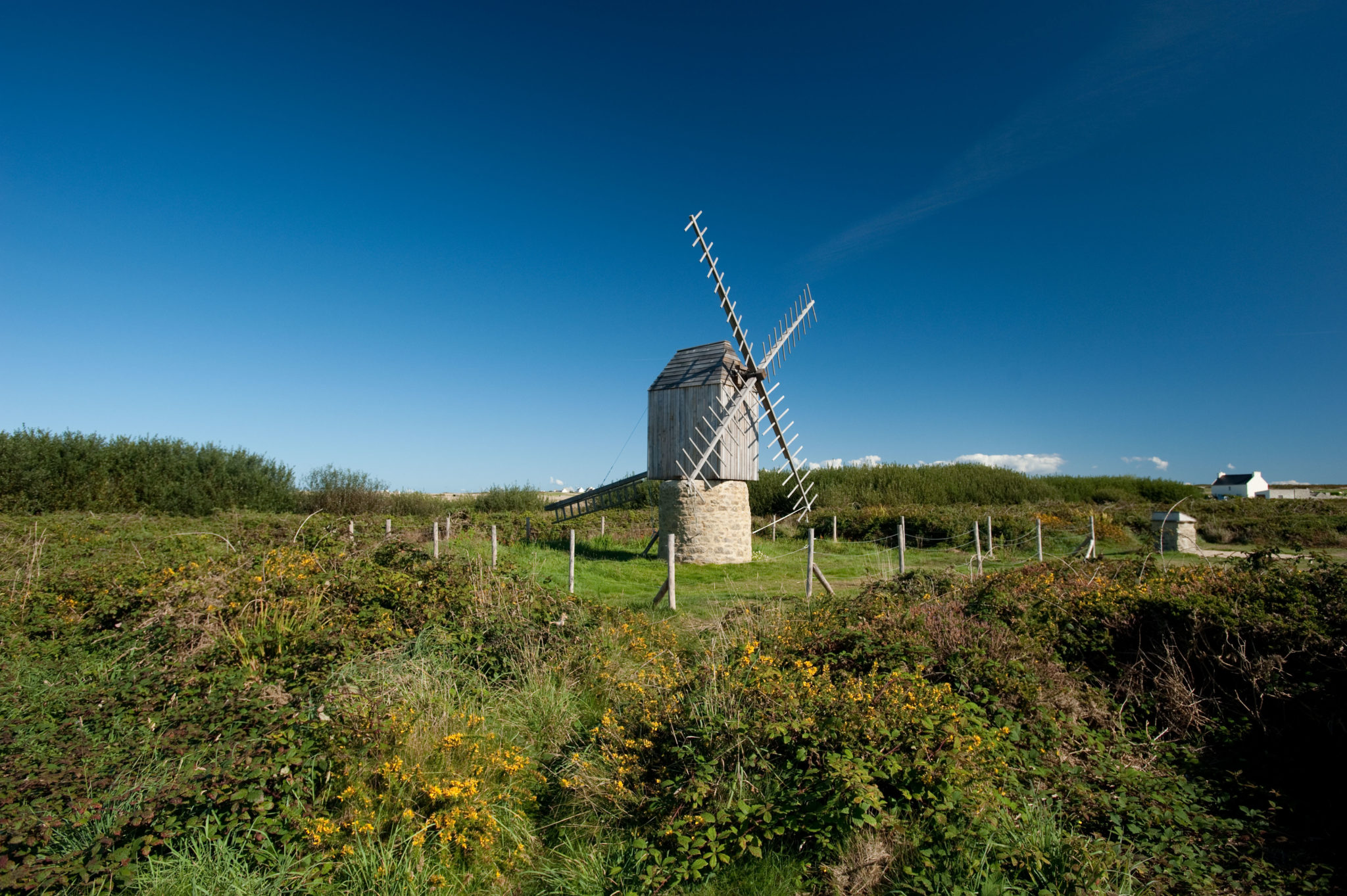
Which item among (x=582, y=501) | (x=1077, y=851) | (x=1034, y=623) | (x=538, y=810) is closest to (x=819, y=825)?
(x=1077, y=851)

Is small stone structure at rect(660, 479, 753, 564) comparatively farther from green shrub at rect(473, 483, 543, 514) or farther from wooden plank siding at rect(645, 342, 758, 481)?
green shrub at rect(473, 483, 543, 514)

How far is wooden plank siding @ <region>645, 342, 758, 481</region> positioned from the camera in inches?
685

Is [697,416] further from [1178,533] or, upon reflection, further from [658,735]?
[1178,533]

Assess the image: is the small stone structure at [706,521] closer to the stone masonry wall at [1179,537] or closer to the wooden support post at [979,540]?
the wooden support post at [979,540]

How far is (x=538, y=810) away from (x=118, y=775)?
101 inches

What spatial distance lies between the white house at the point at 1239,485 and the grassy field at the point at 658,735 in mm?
48001

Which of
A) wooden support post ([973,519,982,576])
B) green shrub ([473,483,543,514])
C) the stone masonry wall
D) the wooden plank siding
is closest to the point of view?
Result: wooden support post ([973,519,982,576])

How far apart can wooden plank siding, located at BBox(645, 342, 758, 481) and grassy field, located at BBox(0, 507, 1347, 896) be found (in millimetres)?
9643

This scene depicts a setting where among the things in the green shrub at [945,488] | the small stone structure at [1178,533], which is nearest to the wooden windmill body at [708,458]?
the small stone structure at [1178,533]

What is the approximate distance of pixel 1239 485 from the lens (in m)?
44.4

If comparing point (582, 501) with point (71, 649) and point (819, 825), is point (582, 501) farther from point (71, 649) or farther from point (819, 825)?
point (819, 825)

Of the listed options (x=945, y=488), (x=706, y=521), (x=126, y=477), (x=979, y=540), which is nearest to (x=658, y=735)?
(x=706, y=521)

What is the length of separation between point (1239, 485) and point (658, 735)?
55342 millimetres

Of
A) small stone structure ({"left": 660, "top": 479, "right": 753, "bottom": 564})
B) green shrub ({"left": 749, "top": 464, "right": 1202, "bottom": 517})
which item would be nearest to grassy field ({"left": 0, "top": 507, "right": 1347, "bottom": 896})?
small stone structure ({"left": 660, "top": 479, "right": 753, "bottom": 564})
